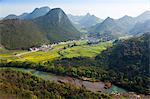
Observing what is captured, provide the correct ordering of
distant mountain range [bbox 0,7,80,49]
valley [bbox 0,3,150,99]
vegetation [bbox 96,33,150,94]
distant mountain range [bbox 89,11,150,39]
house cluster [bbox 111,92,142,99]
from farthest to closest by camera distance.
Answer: distant mountain range [bbox 89,11,150,39] < distant mountain range [bbox 0,7,80,49] < vegetation [bbox 96,33,150,94] < house cluster [bbox 111,92,142,99] < valley [bbox 0,3,150,99]

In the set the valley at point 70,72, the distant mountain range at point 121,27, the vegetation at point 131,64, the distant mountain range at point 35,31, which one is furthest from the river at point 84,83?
the distant mountain range at point 121,27

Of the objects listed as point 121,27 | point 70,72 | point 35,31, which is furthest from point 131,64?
point 121,27

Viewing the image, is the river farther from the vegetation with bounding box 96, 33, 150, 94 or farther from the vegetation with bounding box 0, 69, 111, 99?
the vegetation with bounding box 0, 69, 111, 99

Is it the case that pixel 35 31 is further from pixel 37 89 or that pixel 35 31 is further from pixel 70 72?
pixel 37 89

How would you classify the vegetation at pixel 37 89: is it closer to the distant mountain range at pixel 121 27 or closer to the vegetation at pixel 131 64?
the vegetation at pixel 131 64

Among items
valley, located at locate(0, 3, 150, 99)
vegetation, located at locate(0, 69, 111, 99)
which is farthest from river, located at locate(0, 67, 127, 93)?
vegetation, located at locate(0, 69, 111, 99)

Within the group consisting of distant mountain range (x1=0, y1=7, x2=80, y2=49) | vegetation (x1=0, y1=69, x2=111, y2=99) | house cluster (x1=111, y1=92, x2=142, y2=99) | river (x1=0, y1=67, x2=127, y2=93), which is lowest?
house cluster (x1=111, y1=92, x2=142, y2=99)

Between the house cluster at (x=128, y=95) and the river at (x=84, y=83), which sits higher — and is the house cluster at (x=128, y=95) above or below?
below
